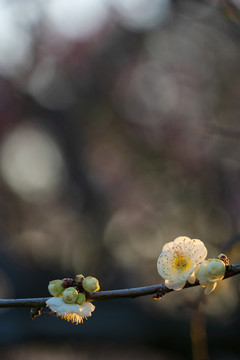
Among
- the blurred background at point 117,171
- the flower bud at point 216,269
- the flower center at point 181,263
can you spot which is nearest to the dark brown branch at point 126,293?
the flower bud at point 216,269

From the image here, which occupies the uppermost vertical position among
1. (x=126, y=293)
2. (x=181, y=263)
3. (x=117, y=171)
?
(x=117, y=171)

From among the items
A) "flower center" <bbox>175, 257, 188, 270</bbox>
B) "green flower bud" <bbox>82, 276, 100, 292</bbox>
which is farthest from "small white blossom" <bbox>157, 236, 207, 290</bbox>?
"green flower bud" <bbox>82, 276, 100, 292</bbox>

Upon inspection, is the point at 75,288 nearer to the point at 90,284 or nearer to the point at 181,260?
the point at 90,284

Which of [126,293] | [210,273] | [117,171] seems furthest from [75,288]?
[117,171]

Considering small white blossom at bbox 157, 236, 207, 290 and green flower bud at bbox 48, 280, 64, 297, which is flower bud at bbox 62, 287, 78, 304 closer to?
green flower bud at bbox 48, 280, 64, 297

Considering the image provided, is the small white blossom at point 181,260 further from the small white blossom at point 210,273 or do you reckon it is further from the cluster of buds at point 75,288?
the cluster of buds at point 75,288

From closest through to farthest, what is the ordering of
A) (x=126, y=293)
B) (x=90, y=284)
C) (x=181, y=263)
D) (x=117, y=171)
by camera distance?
(x=126, y=293) → (x=90, y=284) → (x=181, y=263) → (x=117, y=171)
